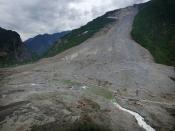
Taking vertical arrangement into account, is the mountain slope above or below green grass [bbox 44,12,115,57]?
below

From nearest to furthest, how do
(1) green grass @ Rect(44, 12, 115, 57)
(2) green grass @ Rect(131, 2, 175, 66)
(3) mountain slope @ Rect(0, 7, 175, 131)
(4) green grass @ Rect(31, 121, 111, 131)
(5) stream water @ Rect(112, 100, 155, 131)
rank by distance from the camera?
(4) green grass @ Rect(31, 121, 111, 131), (3) mountain slope @ Rect(0, 7, 175, 131), (5) stream water @ Rect(112, 100, 155, 131), (2) green grass @ Rect(131, 2, 175, 66), (1) green grass @ Rect(44, 12, 115, 57)

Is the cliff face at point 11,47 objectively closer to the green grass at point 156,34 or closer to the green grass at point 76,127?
the green grass at point 156,34

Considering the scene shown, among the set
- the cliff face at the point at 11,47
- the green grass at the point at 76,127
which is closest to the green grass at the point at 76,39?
the cliff face at the point at 11,47

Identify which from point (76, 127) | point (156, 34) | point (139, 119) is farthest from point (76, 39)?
point (76, 127)

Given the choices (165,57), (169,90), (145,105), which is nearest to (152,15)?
(165,57)

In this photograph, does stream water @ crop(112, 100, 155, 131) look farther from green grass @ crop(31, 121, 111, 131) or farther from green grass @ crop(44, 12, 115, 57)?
green grass @ crop(44, 12, 115, 57)

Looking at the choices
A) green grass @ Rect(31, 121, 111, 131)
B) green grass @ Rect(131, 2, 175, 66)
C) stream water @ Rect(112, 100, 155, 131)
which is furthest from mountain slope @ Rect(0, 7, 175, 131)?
green grass @ Rect(131, 2, 175, 66)

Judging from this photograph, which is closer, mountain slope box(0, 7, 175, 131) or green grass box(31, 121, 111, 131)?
green grass box(31, 121, 111, 131)

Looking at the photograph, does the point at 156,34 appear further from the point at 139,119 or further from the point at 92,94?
the point at 139,119
